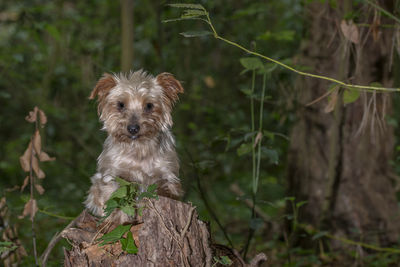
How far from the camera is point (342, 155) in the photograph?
624 centimetres

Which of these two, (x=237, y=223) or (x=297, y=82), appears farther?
(x=237, y=223)

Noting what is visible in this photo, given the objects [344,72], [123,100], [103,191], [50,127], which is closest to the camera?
[103,191]

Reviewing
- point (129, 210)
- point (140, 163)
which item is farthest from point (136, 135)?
point (129, 210)

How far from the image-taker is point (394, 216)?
6453 millimetres

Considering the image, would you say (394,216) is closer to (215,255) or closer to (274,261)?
(274,261)

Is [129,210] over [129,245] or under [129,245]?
over

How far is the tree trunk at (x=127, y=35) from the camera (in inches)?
217

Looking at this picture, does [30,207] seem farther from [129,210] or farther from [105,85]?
[129,210]

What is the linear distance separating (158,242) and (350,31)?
311cm

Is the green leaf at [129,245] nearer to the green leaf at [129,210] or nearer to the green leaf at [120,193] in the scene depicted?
the green leaf at [129,210]

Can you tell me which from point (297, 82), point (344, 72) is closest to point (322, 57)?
point (297, 82)

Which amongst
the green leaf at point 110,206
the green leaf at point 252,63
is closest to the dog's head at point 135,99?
the green leaf at point 252,63

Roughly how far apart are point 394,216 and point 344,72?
8.51 feet

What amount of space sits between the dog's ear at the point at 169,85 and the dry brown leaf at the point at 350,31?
1953mm
